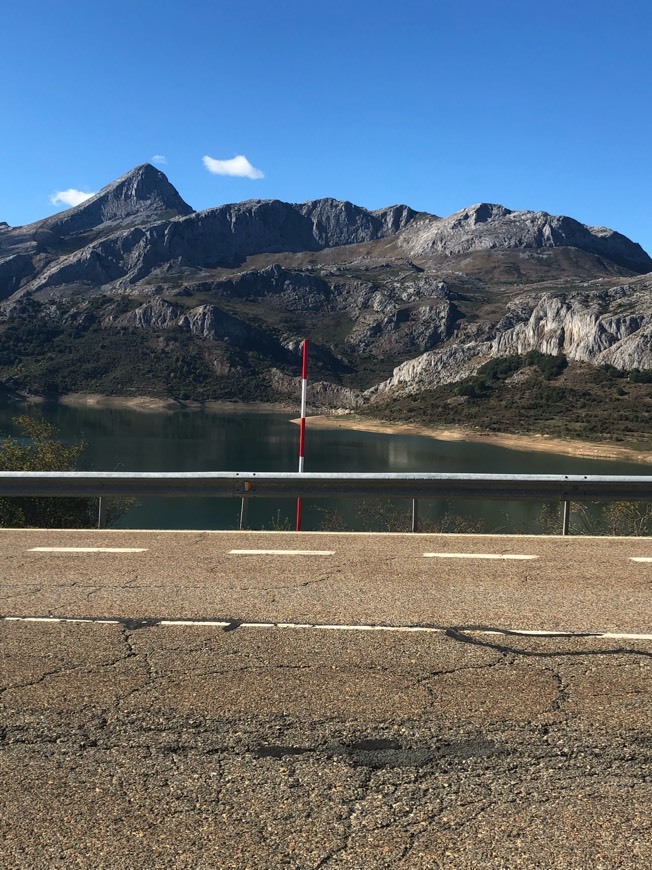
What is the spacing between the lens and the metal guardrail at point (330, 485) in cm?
1098

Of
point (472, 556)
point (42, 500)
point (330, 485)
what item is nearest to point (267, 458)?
point (42, 500)

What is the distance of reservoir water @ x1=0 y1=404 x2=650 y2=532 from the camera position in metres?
30.9

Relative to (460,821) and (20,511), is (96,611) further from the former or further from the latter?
(20,511)

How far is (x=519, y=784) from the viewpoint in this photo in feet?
10.9

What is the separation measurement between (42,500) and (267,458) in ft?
162

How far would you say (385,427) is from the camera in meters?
117

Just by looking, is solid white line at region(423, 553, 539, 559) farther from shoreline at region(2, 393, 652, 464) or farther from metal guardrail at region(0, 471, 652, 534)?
shoreline at region(2, 393, 652, 464)

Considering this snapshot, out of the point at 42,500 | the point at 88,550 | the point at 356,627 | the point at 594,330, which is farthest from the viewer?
the point at 594,330

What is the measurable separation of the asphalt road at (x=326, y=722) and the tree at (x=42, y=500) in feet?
22.3

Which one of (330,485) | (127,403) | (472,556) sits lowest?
(127,403)

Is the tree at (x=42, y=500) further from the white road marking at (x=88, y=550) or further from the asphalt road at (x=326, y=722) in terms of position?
the asphalt road at (x=326, y=722)

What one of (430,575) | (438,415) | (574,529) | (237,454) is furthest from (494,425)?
(430,575)

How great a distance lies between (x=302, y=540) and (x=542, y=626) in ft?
14.4

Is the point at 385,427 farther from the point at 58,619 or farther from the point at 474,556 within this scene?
the point at 58,619
